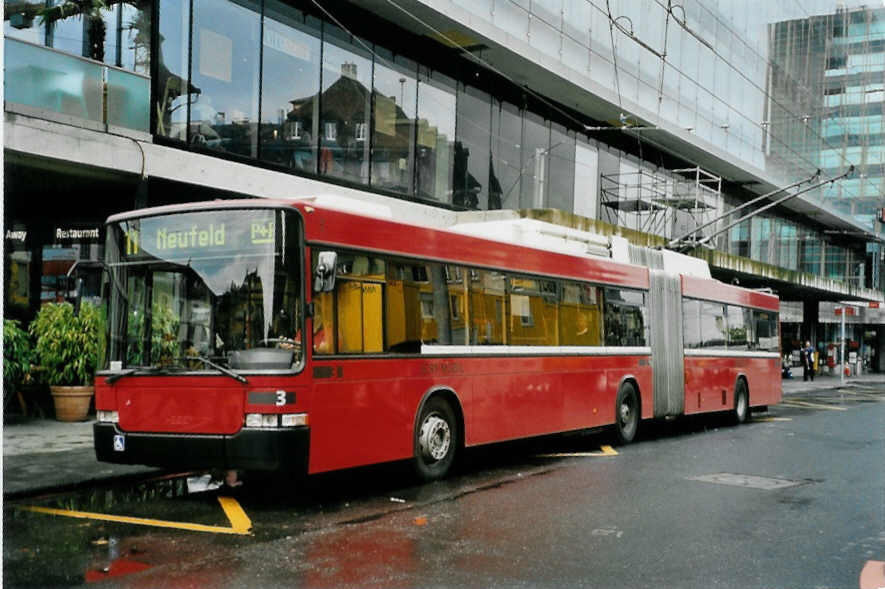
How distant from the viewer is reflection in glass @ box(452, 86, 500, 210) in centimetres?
2447

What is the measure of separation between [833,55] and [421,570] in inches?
2244

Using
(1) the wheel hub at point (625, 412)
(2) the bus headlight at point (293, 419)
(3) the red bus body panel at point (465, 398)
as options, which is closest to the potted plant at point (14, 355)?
(3) the red bus body panel at point (465, 398)

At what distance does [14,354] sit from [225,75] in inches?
251

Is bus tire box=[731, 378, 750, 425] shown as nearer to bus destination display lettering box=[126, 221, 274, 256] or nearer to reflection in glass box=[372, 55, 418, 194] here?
reflection in glass box=[372, 55, 418, 194]

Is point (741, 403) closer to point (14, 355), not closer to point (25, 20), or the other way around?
point (14, 355)

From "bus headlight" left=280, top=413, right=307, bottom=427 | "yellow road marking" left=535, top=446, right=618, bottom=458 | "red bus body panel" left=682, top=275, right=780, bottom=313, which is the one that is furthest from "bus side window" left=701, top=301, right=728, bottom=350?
"bus headlight" left=280, top=413, right=307, bottom=427

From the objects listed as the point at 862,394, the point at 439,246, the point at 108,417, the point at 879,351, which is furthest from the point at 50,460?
the point at 879,351

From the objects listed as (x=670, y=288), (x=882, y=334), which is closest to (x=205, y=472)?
(x=670, y=288)

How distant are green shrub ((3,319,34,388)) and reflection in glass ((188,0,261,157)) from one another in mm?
4430

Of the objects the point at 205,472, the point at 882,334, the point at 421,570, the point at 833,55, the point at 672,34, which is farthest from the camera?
the point at 882,334

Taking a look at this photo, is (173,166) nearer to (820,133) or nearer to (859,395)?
(859,395)

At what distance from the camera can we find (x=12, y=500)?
9102 mm

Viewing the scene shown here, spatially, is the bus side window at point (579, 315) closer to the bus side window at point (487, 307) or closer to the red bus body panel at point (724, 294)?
the bus side window at point (487, 307)

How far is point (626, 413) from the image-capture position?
15.6 meters
